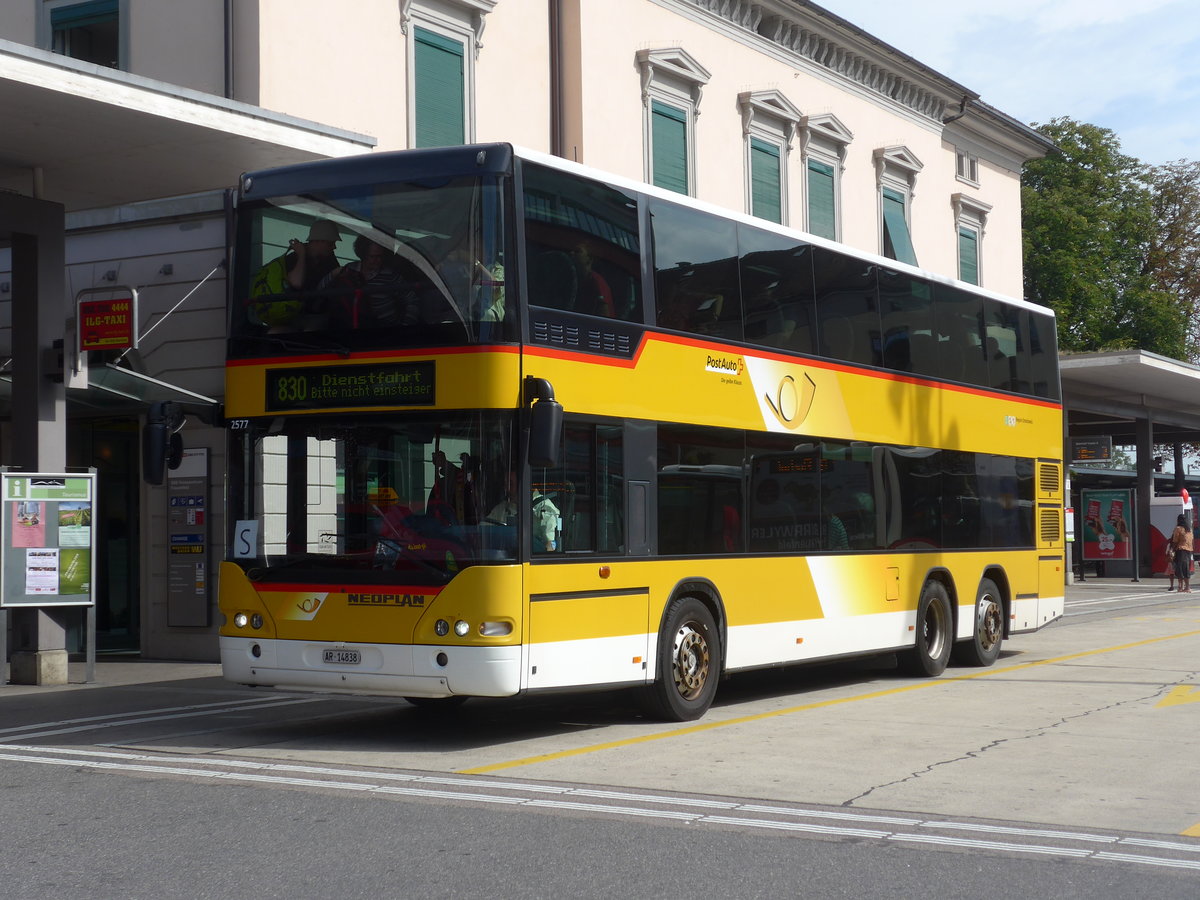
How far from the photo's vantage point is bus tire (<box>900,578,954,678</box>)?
1561cm

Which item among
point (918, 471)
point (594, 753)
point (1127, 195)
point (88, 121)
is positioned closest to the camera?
point (594, 753)

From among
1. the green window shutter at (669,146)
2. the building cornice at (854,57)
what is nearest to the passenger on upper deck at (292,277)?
the green window shutter at (669,146)

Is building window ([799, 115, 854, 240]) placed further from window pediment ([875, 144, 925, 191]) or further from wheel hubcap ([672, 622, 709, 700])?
wheel hubcap ([672, 622, 709, 700])

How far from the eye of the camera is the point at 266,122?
589 inches

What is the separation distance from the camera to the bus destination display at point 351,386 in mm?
10273

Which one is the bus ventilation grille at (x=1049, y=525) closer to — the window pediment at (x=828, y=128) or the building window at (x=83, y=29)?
the window pediment at (x=828, y=128)

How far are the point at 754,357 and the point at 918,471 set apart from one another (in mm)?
3404

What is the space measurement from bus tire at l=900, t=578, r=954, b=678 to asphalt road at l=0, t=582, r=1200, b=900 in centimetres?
114

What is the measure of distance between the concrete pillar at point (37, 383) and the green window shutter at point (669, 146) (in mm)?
10885

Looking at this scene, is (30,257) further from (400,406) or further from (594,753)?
(594,753)

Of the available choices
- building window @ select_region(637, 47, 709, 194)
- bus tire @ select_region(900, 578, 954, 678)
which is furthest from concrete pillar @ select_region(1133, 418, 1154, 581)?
bus tire @ select_region(900, 578, 954, 678)

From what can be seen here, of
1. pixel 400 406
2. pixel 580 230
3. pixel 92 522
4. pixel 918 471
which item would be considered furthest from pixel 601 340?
pixel 92 522

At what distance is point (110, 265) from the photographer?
19500 millimetres

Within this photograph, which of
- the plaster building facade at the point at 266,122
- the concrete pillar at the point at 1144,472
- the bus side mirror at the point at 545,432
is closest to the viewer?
the bus side mirror at the point at 545,432
